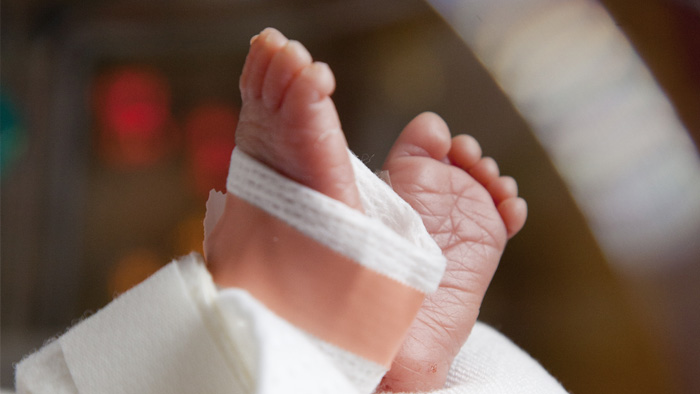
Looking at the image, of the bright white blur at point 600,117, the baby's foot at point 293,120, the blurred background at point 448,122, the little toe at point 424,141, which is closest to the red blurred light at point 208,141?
the blurred background at point 448,122

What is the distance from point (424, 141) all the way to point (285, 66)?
21 centimetres

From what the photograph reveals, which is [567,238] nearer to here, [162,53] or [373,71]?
[373,71]

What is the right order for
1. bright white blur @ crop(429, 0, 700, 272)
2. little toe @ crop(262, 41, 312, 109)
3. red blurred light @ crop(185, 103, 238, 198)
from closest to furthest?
little toe @ crop(262, 41, 312, 109), bright white blur @ crop(429, 0, 700, 272), red blurred light @ crop(185, 103, 238, 198)

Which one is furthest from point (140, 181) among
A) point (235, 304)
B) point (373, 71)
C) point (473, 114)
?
point (235, 304)

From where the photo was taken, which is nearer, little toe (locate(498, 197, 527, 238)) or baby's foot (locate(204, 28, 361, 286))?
baby's foot (locate(204, 28, 361, 286))

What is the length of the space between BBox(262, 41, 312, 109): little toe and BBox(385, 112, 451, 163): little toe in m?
0.19

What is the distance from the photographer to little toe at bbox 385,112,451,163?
0.46 m

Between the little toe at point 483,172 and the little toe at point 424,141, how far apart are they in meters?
0.04

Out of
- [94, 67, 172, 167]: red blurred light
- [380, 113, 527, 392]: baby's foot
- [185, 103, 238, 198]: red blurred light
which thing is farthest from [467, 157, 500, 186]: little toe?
[94, 67, 172, 167]: red blurred light

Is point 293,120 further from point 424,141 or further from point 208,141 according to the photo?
point 208,141

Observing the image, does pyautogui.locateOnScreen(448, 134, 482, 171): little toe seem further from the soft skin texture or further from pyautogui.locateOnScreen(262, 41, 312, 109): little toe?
pyautogui.locateOnScreen(262, 41, 312, 109): little toe

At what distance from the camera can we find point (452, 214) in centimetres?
46

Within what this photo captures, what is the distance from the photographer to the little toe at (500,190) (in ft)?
1.61

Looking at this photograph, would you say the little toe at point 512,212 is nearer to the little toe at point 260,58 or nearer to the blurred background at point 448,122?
the blurred background at point 448,122
